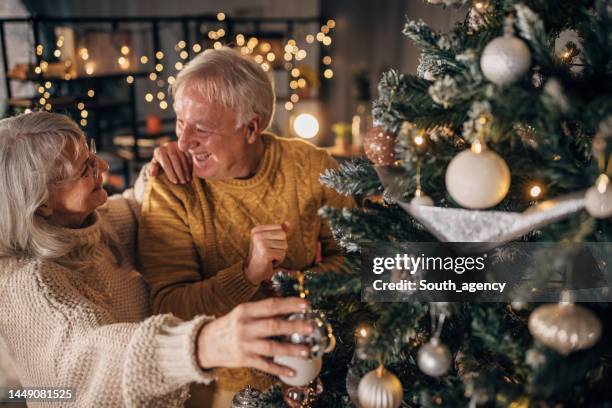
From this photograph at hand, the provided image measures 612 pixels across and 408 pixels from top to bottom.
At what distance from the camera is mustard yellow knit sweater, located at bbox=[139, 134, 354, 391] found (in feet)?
4.17

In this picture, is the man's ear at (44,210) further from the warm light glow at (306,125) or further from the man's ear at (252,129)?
the warm light glow at (306,125)

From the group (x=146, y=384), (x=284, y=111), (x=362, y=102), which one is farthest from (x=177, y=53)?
(x=146, y=384)

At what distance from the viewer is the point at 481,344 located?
76 cm

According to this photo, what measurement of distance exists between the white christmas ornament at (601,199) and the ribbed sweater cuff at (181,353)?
1.75 ft

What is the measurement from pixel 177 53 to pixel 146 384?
20.3 ft

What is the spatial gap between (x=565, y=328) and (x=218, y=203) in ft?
3.12

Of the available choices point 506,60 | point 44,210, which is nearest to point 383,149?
point 506,60

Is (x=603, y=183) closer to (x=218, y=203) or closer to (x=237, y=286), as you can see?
(x=237, y=286)

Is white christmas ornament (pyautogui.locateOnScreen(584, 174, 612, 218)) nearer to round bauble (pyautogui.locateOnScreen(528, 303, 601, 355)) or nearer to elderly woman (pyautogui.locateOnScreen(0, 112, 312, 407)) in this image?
round bauble (pyautogui.locateOnScreen(528, 303, 601, 355))

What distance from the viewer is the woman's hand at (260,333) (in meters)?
0.72

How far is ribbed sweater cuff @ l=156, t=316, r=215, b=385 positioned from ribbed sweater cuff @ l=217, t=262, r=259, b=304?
1.38 ft

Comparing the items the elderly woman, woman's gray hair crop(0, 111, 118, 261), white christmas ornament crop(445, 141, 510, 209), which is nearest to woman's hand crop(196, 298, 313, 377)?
the elderly woman

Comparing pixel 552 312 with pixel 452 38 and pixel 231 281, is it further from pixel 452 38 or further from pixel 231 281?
pixel 231 281

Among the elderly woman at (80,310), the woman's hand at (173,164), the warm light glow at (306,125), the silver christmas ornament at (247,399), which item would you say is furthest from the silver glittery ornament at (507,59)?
the warm light glow at (306,125)
